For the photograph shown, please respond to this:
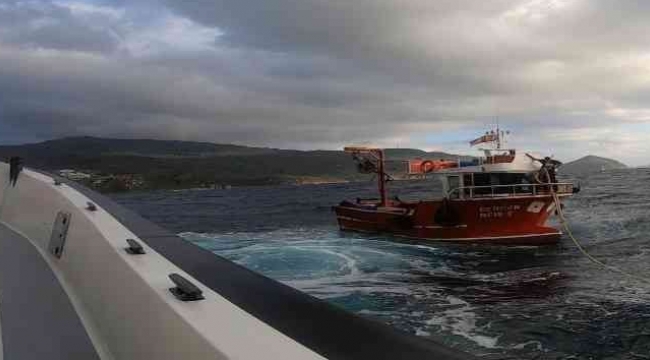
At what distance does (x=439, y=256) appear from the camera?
19.6 m

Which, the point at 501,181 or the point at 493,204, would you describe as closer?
the point at 493,204

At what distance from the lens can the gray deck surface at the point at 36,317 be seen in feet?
9.66

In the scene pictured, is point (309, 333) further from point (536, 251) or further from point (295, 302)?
point (536, 251)

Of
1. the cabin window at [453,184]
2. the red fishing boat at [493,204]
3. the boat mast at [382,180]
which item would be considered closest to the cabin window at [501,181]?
the red fishing boat at [493,204]

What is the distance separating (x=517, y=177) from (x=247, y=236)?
1332 cm

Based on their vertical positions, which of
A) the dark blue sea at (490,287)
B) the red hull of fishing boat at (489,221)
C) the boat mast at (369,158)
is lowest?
the dark blue sea at (490,287)

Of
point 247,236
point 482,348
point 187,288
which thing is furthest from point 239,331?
point 247,236

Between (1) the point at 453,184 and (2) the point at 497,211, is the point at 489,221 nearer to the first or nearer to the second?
(2) the point at 497,211

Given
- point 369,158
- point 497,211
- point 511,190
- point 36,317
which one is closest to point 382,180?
point 369,158

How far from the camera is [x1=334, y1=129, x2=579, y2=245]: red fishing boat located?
2252 cm

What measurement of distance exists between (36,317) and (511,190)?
72.1 ft

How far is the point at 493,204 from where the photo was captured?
2253cm

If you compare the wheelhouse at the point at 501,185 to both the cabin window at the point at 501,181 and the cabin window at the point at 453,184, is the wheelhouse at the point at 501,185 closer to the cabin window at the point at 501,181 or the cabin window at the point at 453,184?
the cabin window at the point at 501,181

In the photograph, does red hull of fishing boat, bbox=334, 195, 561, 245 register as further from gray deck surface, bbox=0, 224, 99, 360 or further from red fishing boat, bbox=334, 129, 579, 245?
gray deck surface, bbox=0, 224, 99, 360
